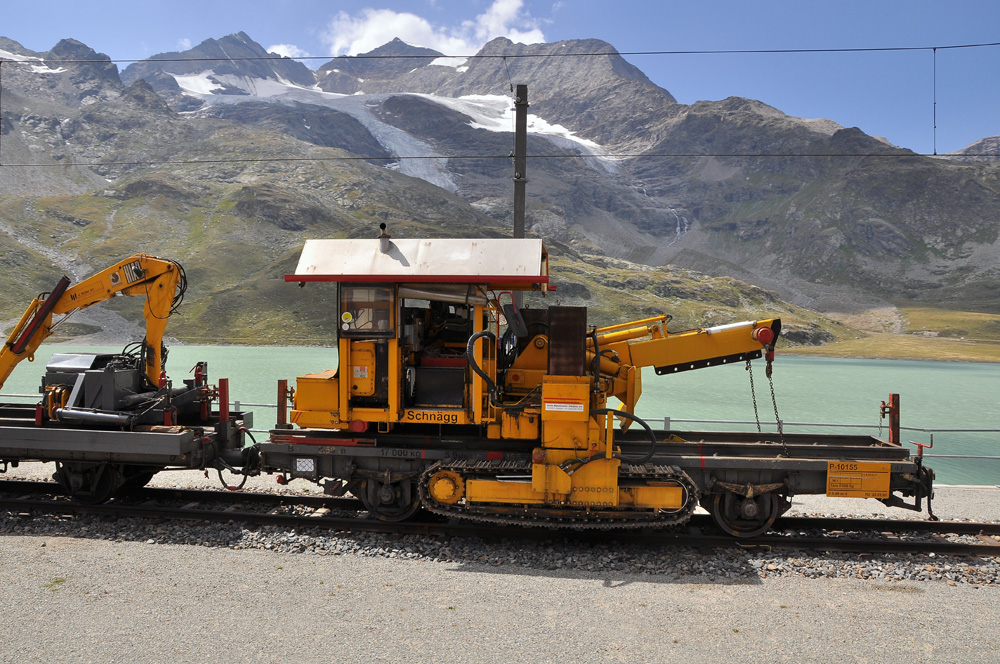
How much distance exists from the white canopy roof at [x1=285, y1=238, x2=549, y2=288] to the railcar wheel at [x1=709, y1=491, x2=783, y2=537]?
12.0 ft

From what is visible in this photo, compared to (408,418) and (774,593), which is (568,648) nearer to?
(774,593)

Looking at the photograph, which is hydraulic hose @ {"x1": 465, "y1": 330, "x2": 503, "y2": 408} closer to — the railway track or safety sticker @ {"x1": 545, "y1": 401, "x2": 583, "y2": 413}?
safety sticker @ {"x1": 545, "y1": 401, "x2": 583, "y2": 413}

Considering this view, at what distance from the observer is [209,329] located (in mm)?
89750

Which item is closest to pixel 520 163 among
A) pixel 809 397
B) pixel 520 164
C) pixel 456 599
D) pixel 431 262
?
pixel 520 164

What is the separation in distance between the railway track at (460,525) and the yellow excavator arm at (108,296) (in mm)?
1912

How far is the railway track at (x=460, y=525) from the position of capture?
7.80 meters

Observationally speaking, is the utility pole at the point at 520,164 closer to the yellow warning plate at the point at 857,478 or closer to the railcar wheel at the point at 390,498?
the railcar wheel at the point at 390,498

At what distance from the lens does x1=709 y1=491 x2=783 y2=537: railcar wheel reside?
26.0 ft

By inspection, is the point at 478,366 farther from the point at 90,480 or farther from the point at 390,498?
the point at 90,480

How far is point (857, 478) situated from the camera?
7738 millimetres

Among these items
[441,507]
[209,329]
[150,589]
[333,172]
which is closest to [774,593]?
[441,507]

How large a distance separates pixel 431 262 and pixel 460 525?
339 cm

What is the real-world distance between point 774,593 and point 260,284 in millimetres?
108877

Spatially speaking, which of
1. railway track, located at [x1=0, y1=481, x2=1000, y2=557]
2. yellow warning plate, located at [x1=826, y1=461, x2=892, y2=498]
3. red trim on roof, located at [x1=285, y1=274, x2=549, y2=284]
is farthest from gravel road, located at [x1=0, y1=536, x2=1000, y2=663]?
red trim on roof, located at [x1=285, y1=274, x2=549, y2=284]
